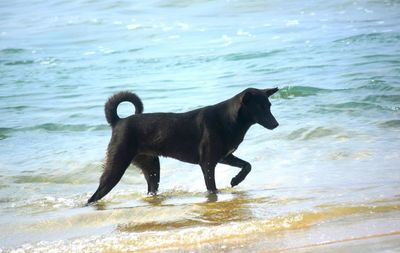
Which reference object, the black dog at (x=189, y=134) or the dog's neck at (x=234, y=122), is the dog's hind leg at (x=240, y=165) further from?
the dog's neck at (x=234, y=122)

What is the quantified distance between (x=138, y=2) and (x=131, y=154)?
2882 cm

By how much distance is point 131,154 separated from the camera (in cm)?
836

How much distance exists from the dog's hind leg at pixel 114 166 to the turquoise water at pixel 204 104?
199mm

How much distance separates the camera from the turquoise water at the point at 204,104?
6.89 m

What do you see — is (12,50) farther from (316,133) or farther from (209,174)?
(209,174)

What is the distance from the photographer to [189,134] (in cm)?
849

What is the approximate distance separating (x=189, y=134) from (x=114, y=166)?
2.72ft

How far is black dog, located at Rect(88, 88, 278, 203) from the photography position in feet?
27.3

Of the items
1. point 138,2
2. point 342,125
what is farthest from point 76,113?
point 138,2

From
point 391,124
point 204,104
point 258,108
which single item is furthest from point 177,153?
point 204,104

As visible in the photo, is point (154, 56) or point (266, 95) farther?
point (154, 56)

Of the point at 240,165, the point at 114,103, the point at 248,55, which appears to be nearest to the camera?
the point at 114,103

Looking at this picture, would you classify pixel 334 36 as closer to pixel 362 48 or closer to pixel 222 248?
pixel 362 48

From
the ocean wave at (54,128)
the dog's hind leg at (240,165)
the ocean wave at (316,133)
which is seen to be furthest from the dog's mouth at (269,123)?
the ocean wave at (54,128)
